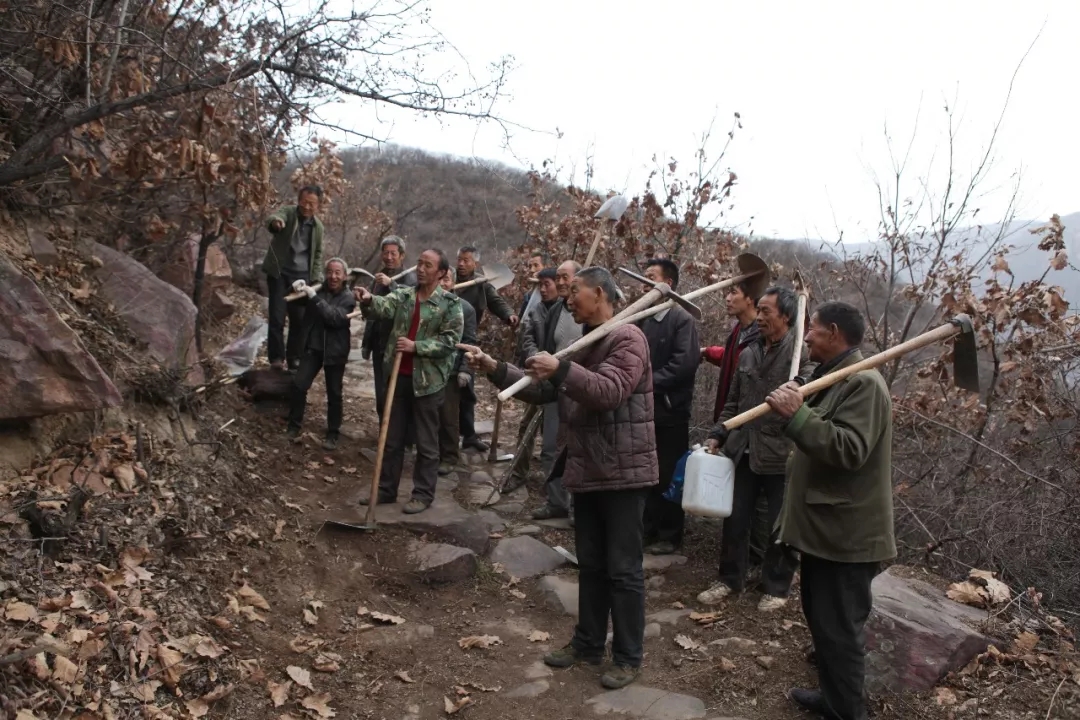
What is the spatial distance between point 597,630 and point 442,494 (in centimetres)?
284

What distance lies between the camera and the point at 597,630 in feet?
13.5

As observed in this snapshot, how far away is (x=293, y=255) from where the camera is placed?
7.88 metres

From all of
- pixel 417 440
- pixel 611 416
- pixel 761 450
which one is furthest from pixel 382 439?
pixel 761 450

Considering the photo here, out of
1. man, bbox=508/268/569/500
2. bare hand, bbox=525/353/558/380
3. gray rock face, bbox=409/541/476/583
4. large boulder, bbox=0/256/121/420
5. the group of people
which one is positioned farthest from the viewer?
man, bbox=508/268/569/500

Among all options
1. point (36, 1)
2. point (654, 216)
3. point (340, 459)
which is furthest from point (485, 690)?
point (654, 216)

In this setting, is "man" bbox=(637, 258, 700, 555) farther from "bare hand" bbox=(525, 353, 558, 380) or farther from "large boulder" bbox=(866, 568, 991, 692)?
"bare hand" bbox=(525, 353, 558, 380)

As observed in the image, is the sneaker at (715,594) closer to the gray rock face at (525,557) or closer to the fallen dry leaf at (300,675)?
the gray rock face at (525,557)

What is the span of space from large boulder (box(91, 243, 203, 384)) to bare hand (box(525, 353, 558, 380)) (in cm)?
356

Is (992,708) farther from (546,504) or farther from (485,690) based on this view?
(546,504)

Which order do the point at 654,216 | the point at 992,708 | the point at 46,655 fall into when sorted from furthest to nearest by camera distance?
the point at 654,216 < the point at 992,708 < the point at 46,655

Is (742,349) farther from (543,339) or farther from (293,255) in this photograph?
(293,255)

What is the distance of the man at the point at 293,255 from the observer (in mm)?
→ 7773

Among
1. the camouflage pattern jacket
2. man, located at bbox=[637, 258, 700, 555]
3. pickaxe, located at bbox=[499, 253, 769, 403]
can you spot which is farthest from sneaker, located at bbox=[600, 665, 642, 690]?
the camouflage pattern jacket

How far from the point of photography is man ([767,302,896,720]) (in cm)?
322
